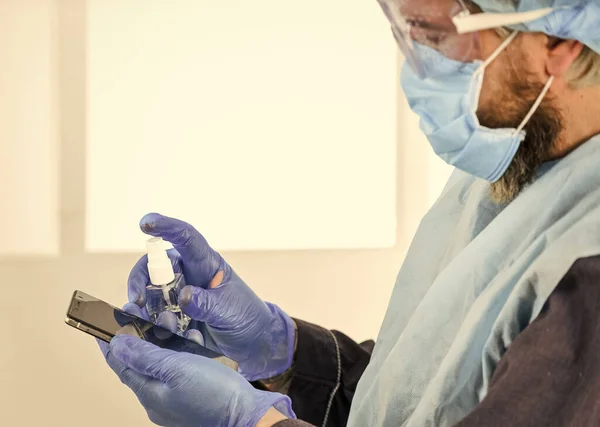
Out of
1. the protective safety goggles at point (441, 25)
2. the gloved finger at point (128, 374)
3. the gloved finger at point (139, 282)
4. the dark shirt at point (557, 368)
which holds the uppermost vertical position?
the protective safety goggles at point (441, 25)

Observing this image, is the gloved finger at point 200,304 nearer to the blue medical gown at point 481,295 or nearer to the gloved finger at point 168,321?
the gloved finger at point 168,321

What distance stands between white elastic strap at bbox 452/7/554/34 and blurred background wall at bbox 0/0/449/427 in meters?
0.55

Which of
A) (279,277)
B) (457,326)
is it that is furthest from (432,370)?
(279,277)

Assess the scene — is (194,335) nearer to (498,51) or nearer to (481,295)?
(481,295)

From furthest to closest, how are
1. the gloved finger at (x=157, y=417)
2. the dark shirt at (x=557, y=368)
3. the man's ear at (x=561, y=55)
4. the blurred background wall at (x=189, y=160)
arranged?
the blurred background wall at (x=189, y=160) → the gloved finger at (x=157, y=417) → the man's ear at (x=561, y=55) → the dark shirt at (x=557, y=368)

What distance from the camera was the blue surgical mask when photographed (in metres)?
0.65

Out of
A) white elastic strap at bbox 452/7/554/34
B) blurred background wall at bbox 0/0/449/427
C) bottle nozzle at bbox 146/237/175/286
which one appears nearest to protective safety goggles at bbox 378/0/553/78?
white elastic strap at bbox 452/7/554/34

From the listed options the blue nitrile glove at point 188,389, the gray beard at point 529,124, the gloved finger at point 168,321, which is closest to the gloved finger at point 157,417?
the blue nitrile glove at point 188,389

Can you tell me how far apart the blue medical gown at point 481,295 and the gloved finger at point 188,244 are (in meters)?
0.28

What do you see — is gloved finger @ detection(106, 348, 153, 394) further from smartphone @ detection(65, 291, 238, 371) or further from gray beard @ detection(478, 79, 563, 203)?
gray beard @ detection(478, 79, 563, 203)

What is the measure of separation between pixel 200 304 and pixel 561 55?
1.78 feet

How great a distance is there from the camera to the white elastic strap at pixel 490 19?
0.59 metres

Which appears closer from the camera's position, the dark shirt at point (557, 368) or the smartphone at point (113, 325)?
the dark shirt at point (557, 368)

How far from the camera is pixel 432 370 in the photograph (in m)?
0.68
